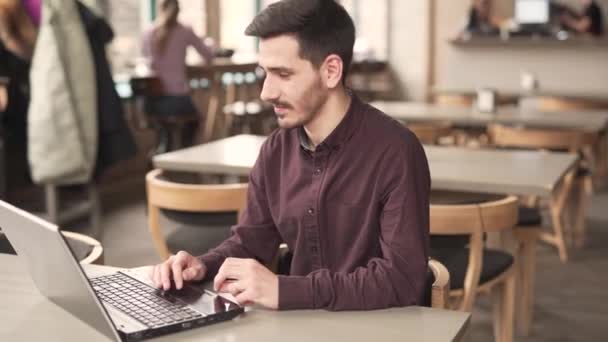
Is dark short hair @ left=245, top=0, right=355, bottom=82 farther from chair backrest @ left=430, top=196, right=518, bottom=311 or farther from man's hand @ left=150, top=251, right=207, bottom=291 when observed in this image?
chair backrest @ left=430, top=196, right=518, bottom=311

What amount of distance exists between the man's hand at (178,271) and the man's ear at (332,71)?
1.38ft

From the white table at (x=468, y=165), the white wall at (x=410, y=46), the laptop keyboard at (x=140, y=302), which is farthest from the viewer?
the white wall at (x=410, y=46)

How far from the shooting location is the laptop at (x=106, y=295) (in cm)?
125

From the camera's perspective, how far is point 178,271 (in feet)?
5.04

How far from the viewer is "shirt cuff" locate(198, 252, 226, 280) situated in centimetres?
165

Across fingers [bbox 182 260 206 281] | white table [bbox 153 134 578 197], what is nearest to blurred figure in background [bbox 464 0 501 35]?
white table [bbox 153 134 578 197]

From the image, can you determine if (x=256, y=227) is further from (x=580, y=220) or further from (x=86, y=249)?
(x=580, y=220)

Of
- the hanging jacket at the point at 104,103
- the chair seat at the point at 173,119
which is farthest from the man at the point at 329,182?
the chair seat at the point at 173,119

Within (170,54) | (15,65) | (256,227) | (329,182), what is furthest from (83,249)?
(170,54)

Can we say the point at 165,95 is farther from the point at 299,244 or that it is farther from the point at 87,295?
the point at 87,295

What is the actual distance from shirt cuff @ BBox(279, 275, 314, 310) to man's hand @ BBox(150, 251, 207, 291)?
203mm

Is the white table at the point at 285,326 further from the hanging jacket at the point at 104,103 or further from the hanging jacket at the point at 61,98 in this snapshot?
the hanging jacket at the point at 104,103

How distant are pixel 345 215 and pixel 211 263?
0.90 feet

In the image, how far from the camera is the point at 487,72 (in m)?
Result: 7.71
